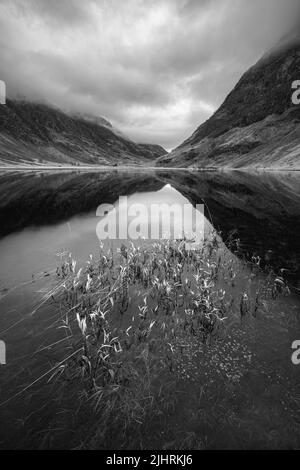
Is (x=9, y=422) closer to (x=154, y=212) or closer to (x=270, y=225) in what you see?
(x=270, y=225)

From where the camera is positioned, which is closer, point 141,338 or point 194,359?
point 194,359

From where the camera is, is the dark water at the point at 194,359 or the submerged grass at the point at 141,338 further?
the submerged grass at the point at 141,338

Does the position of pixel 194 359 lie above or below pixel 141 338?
below

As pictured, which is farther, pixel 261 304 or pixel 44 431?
pixel 261 304

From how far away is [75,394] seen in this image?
6645 mm

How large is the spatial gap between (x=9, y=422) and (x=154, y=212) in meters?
27.1

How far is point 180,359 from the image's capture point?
25.9ft

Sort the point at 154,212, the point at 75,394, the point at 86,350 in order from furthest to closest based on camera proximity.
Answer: the point at 154,212 → the point at 86,350 → the point at 75,394

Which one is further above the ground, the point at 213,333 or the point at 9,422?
the point at 213,333

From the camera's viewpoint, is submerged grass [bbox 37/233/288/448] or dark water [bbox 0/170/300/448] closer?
dark water [bbox 0/170/300/448]
